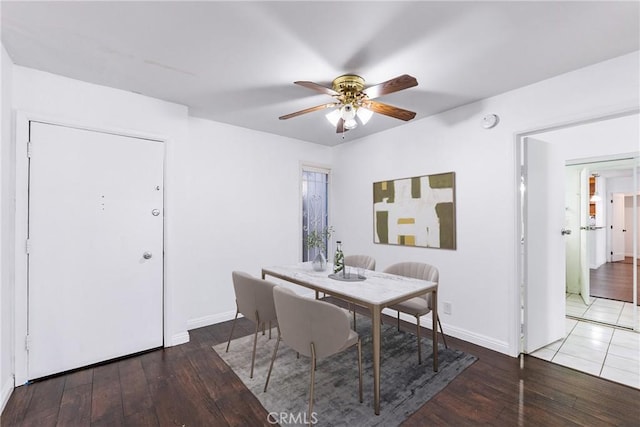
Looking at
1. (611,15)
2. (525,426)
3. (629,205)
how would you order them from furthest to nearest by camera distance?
1. (629,205)
2. (525,426)
3. (611,15)

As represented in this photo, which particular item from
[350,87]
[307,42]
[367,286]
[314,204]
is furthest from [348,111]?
[314,204]

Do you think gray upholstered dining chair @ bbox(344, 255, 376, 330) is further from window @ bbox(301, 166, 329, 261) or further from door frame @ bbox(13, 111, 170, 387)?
door frame @ bbox(13, 111, 170, 387)

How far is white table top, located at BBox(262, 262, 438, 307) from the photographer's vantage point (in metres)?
1.98

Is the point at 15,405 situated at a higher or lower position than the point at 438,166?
lower

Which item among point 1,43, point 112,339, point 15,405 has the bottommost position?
point 15,405

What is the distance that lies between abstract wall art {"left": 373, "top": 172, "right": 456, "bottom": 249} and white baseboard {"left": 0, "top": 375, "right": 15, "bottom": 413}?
3716mm

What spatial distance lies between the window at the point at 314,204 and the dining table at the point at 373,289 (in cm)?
156

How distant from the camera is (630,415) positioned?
71.4 inches

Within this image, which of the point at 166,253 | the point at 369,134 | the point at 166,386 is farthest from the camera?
the point at 369,134

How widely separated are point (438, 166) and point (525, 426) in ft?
7.89

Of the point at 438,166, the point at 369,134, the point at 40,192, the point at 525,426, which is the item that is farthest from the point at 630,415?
the point at 40,192

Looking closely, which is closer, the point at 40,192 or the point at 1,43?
the point at 1,43

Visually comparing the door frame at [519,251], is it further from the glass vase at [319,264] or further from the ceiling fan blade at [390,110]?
the glass vase at [319,264]

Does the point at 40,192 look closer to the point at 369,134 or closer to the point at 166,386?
the point at 166,386
